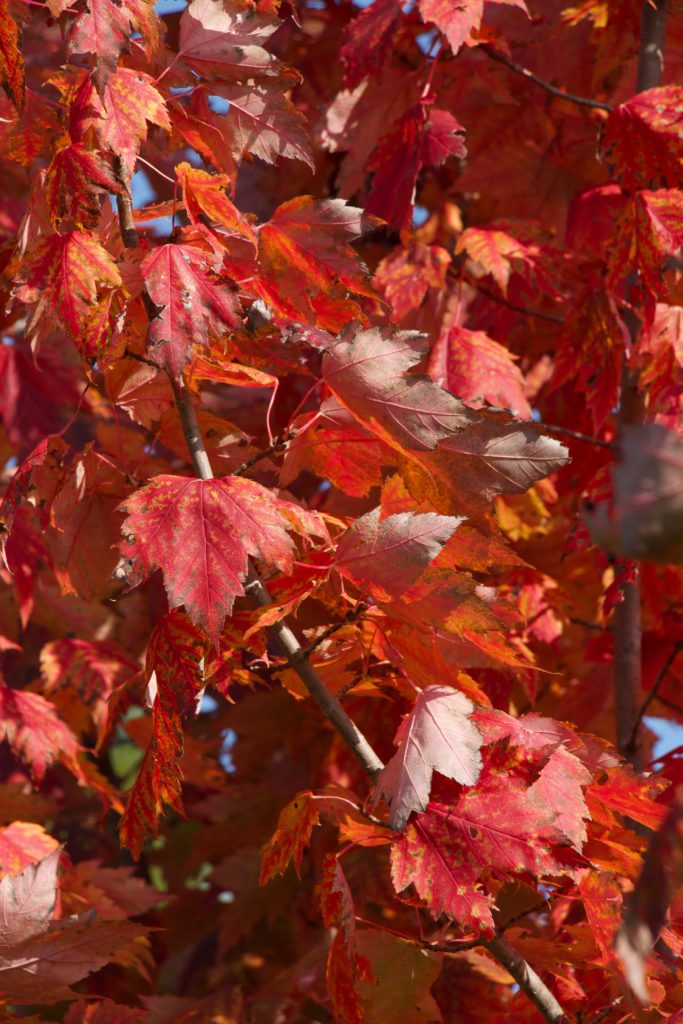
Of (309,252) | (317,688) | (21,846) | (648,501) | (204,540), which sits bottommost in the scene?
(21,846)

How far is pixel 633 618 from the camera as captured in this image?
1600mm

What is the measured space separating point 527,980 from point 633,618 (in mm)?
699

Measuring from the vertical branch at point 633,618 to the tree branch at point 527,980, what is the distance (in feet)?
1.82

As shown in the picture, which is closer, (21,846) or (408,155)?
(21,846)

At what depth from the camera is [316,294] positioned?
1.12 m

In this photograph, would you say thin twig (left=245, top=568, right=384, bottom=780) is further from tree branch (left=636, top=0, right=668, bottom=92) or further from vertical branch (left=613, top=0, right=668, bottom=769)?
tree branch (left=636, top=0, right=668, bottom=92)

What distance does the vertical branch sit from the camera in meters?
1.56

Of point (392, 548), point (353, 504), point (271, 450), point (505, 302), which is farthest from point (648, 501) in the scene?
point (505, 302)

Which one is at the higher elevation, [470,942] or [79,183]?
[79,183]

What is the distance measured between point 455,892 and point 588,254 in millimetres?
1314

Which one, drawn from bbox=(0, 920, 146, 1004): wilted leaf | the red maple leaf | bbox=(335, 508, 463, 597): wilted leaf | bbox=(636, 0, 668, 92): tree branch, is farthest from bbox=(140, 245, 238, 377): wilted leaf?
bbox=(636, 0, 668, 92): tree branch

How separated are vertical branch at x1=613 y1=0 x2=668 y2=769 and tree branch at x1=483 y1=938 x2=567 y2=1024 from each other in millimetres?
554

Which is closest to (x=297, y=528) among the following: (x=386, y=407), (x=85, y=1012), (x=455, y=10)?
(x=386, y=407)

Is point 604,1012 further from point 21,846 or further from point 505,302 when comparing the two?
point 505,302
